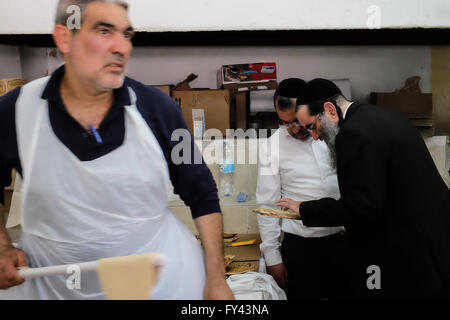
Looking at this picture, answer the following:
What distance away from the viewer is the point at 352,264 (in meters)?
1.51

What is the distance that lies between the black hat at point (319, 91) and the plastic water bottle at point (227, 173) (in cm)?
84

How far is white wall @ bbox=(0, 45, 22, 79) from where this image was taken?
2488 mm

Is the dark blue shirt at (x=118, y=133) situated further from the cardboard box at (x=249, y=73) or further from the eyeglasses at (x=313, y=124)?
the cardboard box at (x=249, y=73)

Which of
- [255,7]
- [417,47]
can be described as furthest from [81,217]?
[417,47]

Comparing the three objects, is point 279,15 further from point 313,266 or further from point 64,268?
point 64,268

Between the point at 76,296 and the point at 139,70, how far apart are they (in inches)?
79.9

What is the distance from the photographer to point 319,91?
1.53 m

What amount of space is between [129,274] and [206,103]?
5.36 feet

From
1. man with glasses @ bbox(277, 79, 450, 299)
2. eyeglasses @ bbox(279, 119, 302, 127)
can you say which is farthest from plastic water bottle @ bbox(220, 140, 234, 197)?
man with glasses @ bbox(277, 79, 450, 299)

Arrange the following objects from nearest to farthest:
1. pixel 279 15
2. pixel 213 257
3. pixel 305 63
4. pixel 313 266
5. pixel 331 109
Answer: pixel 213 257, pixel 331 109, pixel 313 266, pixel 279 15, pixel 305 63

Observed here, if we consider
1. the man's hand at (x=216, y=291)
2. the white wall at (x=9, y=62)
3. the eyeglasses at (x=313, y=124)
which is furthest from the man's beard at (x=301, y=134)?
the white wall at (x=9, y=62)

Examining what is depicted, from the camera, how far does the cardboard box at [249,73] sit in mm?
2312

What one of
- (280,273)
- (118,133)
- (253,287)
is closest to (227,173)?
(280,273)
